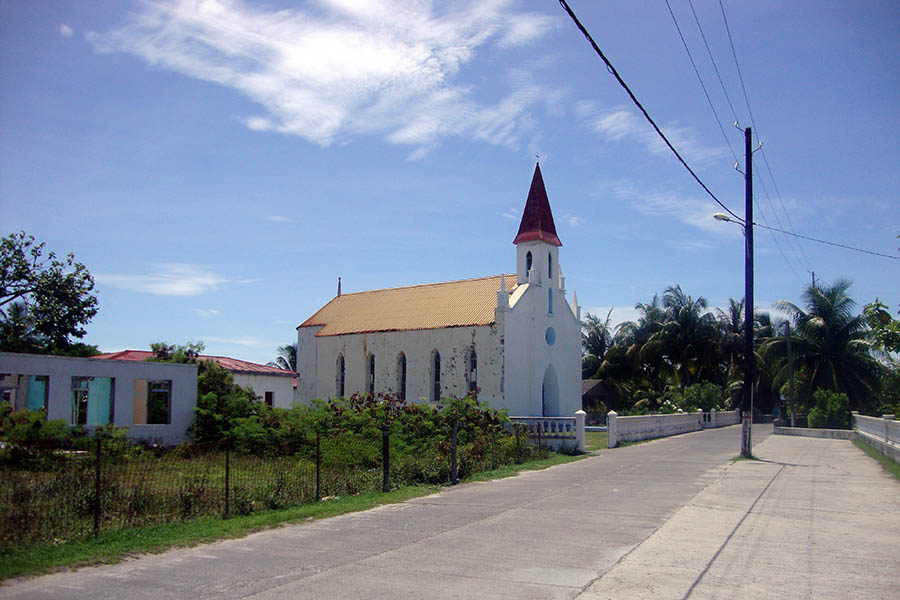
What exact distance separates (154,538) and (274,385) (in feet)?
93.6

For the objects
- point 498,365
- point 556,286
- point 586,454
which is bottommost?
point 586,454

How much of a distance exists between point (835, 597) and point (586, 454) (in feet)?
60.2

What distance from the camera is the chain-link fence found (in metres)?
10.1

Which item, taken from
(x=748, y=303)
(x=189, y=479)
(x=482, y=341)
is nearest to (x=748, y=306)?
(x=748, y=303)

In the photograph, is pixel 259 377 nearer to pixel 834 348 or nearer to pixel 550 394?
pixel 550 394

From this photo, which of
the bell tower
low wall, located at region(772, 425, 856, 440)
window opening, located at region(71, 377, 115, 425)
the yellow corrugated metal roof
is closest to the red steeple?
the bell tower

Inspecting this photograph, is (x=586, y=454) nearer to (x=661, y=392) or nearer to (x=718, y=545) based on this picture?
(x=718, y=545)

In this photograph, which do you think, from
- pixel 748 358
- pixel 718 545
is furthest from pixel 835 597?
pixel 748 358

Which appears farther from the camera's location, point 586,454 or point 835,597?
point 586,454

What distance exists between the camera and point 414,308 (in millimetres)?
41625

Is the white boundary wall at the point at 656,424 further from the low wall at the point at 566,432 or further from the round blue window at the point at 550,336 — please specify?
the round blue window at the point at 550,336

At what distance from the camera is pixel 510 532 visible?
1046cm

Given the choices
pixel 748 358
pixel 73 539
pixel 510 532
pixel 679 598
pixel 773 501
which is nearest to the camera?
pixel 679 598

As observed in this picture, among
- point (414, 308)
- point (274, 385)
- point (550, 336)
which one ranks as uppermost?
point (414, 308)
